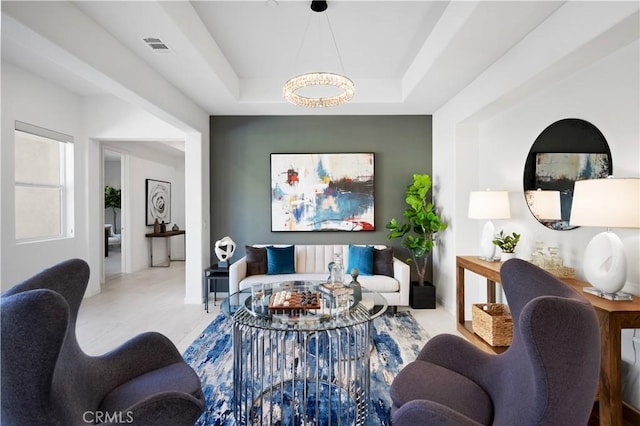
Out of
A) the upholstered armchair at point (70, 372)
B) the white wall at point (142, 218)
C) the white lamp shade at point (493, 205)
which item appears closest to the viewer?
the upholstered armchair at point (70, 372)

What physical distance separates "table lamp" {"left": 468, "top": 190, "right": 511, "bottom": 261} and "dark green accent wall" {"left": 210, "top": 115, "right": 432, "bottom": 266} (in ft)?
4.91

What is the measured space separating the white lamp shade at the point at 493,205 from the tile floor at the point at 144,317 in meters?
1.27

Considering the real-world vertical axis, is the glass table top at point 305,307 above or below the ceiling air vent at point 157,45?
below

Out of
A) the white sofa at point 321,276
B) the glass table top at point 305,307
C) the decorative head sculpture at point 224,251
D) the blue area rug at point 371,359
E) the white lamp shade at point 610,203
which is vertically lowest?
the blue area rug at point 371,359

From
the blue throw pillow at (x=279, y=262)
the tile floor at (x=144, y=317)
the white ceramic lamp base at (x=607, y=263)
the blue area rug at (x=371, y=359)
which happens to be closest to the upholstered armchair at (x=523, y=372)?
the blue area rug at (x=371, y=359)

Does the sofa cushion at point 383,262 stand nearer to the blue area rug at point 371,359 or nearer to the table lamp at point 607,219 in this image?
the blue area rug at point 371,359

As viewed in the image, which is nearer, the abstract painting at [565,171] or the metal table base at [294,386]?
the metal table base at [294,386]

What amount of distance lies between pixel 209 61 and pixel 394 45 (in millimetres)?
1812

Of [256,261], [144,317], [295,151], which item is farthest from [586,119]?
[144,317]

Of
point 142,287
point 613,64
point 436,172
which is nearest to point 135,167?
point 142,287

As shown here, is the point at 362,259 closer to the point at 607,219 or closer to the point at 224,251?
the point at 224,251

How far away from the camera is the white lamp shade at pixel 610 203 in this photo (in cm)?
166

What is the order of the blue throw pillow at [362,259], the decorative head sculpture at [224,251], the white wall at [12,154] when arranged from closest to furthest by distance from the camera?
the white wall at [12,154]
the blue throw pillow at [362,259]
the decorative head sculpture at [224,251]

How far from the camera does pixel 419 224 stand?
4.10m
